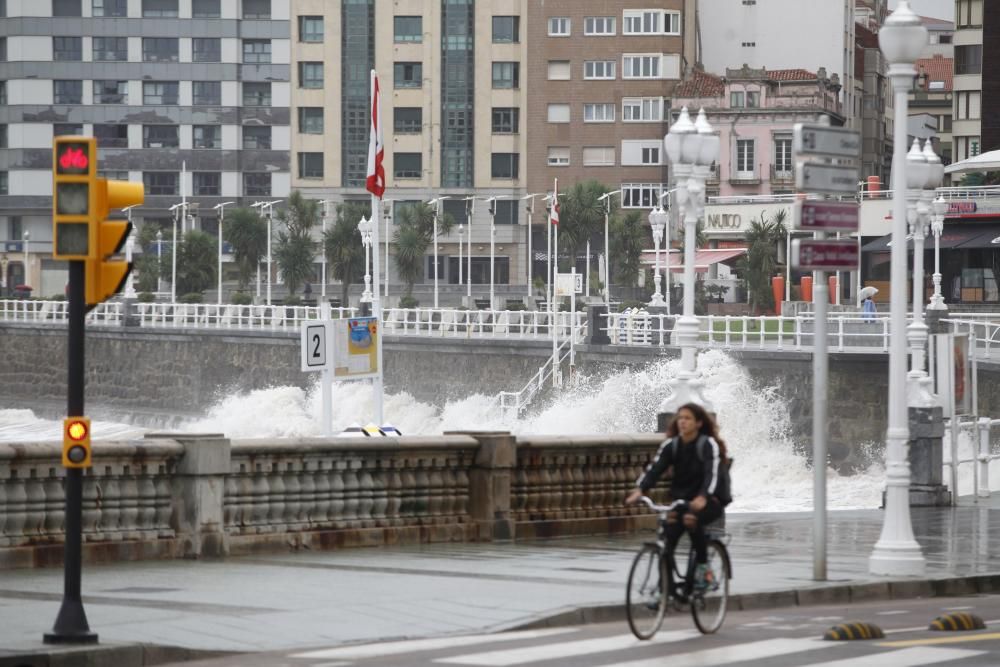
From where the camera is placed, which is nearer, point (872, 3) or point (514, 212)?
point (514, 212)

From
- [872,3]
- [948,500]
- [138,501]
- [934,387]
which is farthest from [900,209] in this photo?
[872,3]

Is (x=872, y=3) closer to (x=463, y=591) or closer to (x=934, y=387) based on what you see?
(x=934, y=387)

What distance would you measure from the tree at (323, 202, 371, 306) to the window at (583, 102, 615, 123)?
45.1 feet

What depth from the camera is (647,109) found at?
105 m

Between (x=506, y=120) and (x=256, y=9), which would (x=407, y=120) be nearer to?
(x=506, y=120)

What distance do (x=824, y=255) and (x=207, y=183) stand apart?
97.2 metres

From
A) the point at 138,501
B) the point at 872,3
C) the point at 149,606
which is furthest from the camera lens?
the point at 872,3

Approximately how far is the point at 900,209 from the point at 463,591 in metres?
5.69

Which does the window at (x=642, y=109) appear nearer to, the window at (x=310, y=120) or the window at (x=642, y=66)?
the window at (x=642, y=66)

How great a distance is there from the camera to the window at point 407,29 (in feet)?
350

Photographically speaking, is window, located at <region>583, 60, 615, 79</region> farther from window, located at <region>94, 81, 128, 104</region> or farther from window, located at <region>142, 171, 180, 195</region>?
window, located at <region>94, 81, 128, 104</region>

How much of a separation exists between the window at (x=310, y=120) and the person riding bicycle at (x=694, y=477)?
98.3 m

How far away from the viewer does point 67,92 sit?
A: 11081 centimetres

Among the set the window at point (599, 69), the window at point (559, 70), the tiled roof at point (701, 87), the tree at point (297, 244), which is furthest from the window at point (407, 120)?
the tiled roof at point (701, 87)
